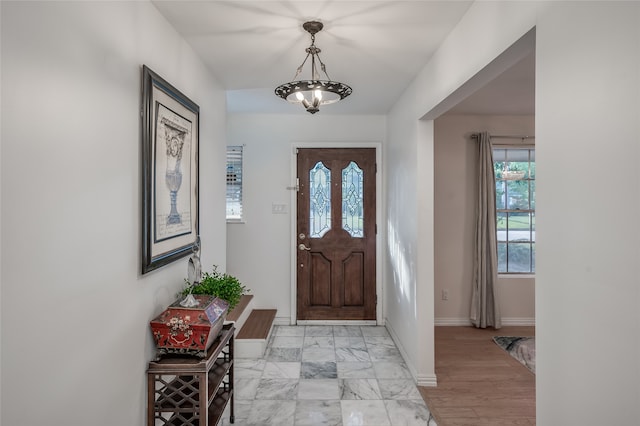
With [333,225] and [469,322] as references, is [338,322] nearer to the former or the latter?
[333,225]

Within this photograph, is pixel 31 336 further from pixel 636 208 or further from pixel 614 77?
pixel 614 77

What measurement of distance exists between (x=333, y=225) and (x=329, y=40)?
2481 mm

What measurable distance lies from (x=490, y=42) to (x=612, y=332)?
1.34 m

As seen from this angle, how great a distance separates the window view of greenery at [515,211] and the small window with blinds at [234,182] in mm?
3089

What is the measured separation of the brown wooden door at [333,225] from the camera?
179 inches

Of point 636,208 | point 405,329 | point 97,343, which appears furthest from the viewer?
point 405,329

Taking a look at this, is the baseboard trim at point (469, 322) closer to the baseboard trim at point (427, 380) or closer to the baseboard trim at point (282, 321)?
the baseboard trim at point (427, 380)

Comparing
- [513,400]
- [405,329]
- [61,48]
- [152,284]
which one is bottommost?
[513,400]

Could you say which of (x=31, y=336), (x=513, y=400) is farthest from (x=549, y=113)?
(x=513, y=400)

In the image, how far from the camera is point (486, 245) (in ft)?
14.5

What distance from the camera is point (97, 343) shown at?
4.77 feet

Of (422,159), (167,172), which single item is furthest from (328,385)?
(167,172)

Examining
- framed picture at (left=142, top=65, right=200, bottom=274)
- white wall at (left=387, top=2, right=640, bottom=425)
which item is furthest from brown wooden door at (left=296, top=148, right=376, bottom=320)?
white wall at (left=387, top=2, right=640, bottom=425)

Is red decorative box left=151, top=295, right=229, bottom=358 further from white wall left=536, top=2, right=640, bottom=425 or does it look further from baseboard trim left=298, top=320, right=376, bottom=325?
baseboard trim left=298, top=320, right=376, bottom=325
